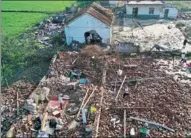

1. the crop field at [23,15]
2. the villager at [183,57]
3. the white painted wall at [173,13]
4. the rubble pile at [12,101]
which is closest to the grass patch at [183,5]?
Answer: the white painted wall at [173,13]

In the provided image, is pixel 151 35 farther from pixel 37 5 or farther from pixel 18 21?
pixel 37 5

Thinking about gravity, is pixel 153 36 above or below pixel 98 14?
below

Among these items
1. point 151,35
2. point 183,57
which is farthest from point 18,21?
point 183,57

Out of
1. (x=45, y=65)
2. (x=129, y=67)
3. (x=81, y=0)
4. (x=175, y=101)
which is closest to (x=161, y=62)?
(x=129, y=67)

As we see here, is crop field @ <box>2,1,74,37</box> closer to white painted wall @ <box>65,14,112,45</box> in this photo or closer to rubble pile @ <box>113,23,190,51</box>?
white painted wall @ <box>65,14,112,45</box>

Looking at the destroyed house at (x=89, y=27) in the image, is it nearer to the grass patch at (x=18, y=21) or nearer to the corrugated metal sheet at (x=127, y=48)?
the corrugated metal sheet at (x=127, y=48)

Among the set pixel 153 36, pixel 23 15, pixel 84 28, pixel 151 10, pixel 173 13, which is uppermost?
pixel 151 10
